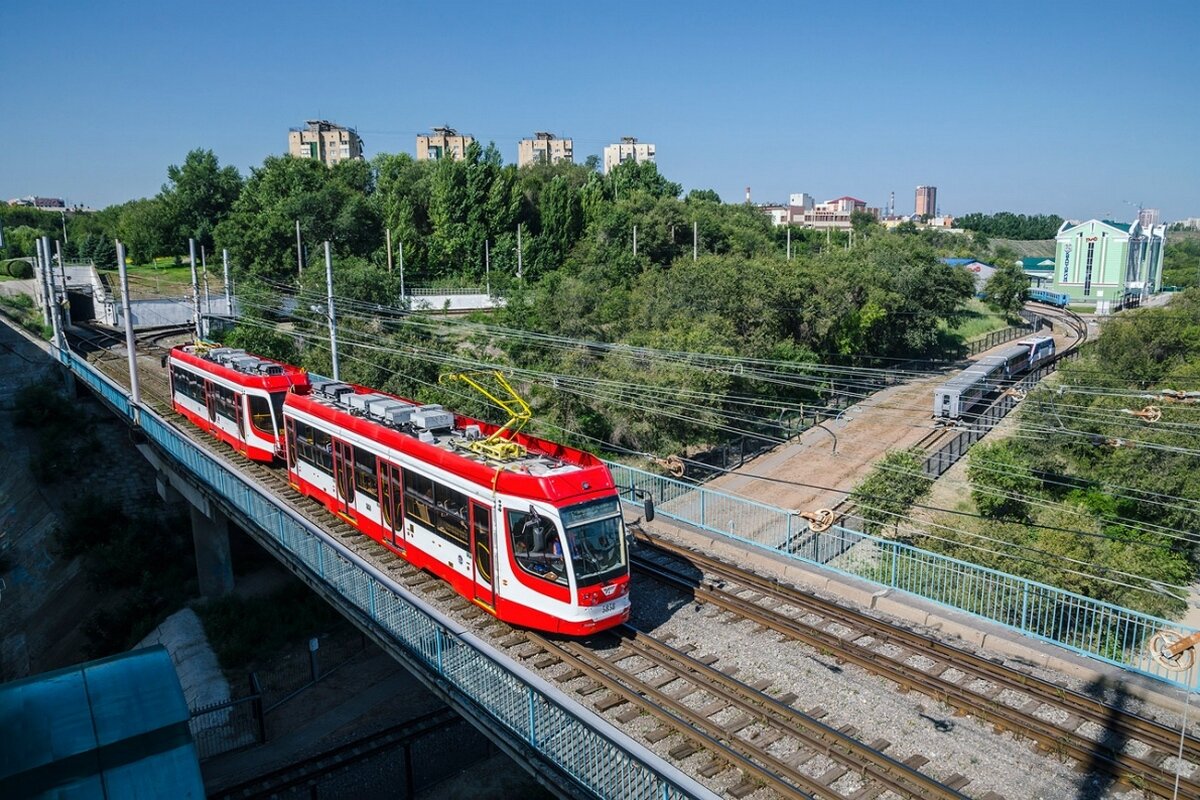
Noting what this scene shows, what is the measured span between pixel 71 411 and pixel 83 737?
1461 inches

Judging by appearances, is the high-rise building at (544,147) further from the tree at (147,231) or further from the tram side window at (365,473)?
the tram side window at (365,473)

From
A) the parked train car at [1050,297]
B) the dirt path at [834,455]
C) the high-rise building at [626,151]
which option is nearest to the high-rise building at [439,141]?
the high-rise building at [626,151]

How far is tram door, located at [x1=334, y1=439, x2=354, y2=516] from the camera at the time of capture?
17.4 meters

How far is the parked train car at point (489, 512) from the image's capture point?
39.4 feet

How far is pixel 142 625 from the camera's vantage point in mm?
29141

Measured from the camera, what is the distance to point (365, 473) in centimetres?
1681

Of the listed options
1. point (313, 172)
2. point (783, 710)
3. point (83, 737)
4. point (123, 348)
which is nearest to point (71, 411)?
point (123, 348)

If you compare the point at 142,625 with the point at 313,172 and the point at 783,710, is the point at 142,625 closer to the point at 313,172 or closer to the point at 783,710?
the point at 783,710

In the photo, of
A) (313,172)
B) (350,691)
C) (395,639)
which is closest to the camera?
(395,639)

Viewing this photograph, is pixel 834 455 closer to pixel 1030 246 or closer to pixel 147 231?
pixel 147 231

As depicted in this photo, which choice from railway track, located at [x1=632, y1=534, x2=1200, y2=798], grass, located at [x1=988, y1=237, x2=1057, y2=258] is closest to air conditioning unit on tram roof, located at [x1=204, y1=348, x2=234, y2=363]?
railway track, located at [x1=632, y1=534, x2=1200, y2=798]

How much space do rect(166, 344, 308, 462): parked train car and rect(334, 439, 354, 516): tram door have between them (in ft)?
16.1

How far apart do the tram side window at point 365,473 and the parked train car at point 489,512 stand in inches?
1.1

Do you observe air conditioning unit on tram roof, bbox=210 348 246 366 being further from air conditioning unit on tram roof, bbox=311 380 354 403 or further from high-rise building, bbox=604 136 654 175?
high-rise building, bbox=604 136 654 175
